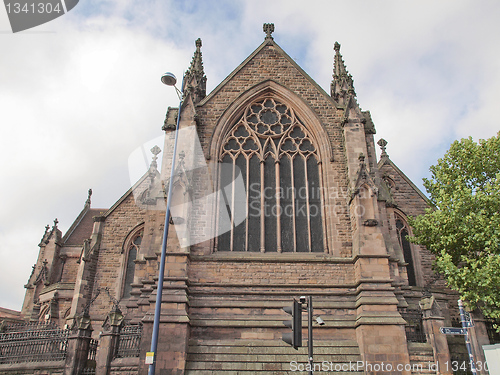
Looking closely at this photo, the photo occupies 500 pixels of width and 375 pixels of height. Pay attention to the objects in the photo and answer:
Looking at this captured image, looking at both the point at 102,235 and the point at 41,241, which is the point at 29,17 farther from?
the point at 41,241

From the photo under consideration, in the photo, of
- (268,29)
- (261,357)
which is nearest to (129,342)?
(261,357)

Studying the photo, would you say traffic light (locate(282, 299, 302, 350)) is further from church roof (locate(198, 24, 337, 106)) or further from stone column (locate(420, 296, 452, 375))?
church roof (locate(198, 24, 337, 106))

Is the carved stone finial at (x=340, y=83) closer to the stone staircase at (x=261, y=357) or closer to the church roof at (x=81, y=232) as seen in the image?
the stone staircase at (x=261, y=357)

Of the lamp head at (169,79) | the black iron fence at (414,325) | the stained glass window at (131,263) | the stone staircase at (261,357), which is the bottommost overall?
the stone staircase at (261,357)

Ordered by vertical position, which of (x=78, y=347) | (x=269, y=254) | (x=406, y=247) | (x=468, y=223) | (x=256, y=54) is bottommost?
(x=78, y=347)

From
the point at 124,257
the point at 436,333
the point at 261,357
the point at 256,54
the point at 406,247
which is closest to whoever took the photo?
the point at 261,357

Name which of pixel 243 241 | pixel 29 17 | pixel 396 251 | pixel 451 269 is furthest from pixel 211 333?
pixel 29 17

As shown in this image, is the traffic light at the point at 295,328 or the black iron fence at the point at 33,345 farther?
the black iron fence at the point at 33,345

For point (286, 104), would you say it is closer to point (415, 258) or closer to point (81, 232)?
point (415, 258)

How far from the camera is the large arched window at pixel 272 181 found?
51.7 ft

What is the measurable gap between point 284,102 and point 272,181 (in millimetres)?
3794

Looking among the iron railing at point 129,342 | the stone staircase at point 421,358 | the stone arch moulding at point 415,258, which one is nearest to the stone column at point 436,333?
the stone staircase at point 421,358

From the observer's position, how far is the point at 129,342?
46.0 feet

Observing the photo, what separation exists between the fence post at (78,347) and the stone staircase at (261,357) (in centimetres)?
346
